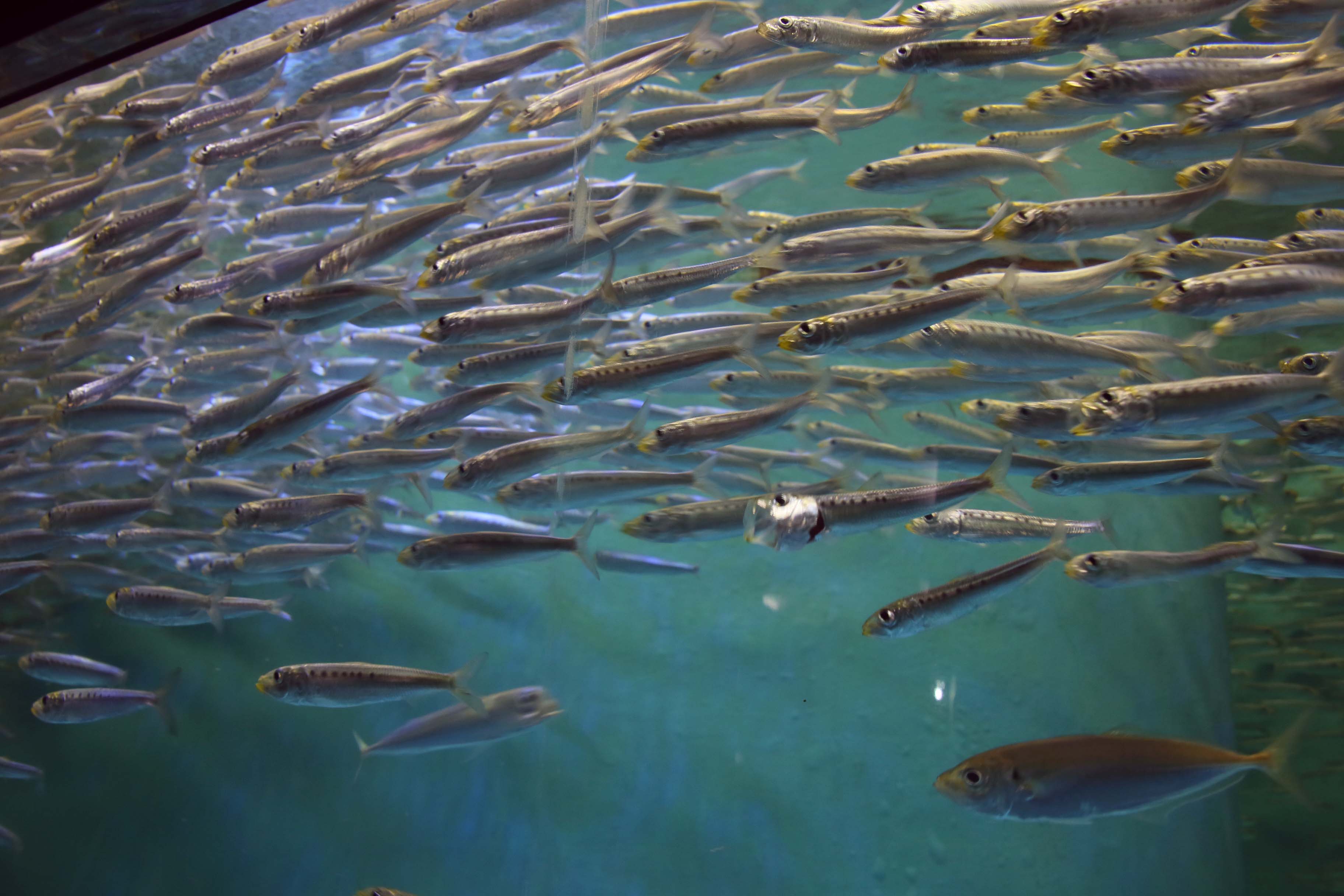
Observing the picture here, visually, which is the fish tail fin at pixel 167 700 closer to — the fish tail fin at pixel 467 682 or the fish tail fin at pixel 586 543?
the fish tail fin at pixel 467 682

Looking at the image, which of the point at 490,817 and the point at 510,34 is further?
the point at 490,817

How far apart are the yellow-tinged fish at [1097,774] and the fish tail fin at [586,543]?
6.33ft

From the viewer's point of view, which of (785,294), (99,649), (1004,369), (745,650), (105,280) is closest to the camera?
(1004,369)

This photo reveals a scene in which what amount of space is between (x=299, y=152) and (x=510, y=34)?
3192 mm

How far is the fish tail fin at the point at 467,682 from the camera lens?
356cm

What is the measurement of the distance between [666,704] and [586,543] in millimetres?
4391

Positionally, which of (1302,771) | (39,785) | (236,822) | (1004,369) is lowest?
(1302,771)

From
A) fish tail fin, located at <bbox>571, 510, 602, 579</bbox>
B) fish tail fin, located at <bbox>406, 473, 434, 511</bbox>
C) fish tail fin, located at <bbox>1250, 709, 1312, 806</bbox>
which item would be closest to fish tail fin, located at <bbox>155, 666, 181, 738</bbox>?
fish tail fin, located at <bbox>406, 473, 434, 511</bbox>

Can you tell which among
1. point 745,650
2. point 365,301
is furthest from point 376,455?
point 745,650

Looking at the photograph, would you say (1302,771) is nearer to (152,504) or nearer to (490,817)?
(490,817)

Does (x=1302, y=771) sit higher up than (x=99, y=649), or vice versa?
(x=99, y=649)

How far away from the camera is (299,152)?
14.6ft

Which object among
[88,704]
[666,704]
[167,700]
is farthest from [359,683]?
[666,704]

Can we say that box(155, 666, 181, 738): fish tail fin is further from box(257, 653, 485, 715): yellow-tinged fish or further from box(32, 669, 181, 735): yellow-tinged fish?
box(257, 653, 485, 715): yellow-tinged fish
